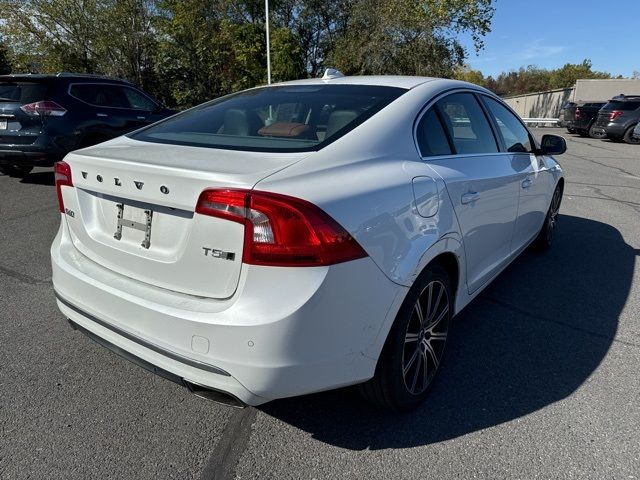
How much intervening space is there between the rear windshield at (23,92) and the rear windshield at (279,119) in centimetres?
529

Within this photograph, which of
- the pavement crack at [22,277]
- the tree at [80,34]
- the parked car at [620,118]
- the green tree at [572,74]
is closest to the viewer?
the pavement crack at [22,277]

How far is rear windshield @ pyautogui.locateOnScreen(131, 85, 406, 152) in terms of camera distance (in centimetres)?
232

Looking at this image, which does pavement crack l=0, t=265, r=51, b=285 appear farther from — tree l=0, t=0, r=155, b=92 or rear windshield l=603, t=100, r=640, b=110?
tree l=0, t=0, r=155, b=92

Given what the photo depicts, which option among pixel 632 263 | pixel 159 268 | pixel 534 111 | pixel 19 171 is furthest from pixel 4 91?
pixel 534 111

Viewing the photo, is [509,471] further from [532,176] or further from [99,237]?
[532,176]

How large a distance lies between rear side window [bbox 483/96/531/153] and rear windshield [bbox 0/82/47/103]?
6444mm

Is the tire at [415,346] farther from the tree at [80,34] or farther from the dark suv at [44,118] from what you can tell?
the tree at [80,34]

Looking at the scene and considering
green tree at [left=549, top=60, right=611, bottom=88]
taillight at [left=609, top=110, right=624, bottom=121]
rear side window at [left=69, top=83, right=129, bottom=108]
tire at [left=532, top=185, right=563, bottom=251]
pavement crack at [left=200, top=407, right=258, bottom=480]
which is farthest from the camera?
green tree at [left=549, top=60, right=611, bottom=88]

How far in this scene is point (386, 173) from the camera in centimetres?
219

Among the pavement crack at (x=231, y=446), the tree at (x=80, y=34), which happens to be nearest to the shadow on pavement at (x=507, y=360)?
the pavement crack at (x=231, y=446)

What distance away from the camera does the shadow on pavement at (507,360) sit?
7.86 ft

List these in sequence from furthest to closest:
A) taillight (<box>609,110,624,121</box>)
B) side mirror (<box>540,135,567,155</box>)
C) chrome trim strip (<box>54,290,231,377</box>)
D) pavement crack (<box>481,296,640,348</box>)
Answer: taillight (<box>609,110,624,121</box>), side mirror (<box>540,135,567,155</box>), pavement crack (<box>481,296,640,348</box>), chrome trim strip (<box>54,290,231,377</box>)

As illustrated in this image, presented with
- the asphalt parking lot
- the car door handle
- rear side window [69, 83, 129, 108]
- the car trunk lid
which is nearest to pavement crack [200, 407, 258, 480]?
the asphalt parking lot

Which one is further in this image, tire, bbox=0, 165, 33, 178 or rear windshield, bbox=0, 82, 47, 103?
tire, bbox=0, 165, 33, 178
